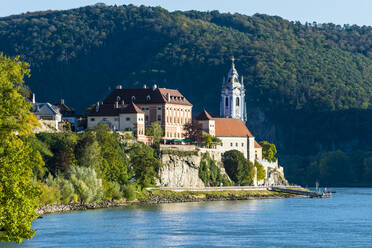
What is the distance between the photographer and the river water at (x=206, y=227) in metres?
64.8

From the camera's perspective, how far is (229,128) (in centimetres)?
14125

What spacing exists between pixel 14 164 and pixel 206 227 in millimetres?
35955

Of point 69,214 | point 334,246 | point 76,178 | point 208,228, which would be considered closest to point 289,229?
point 208,228

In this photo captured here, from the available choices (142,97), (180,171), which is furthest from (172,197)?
(142,97)

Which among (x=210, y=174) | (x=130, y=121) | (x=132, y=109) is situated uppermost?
(x=132, y=109)

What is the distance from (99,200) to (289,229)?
88.5 ft

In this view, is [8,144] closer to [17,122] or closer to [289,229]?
[17,122]

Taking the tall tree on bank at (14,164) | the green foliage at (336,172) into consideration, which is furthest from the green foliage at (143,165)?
the green foliage at (336,172)

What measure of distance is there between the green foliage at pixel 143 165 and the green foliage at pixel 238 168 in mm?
16285

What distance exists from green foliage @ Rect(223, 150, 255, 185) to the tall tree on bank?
89161 mm

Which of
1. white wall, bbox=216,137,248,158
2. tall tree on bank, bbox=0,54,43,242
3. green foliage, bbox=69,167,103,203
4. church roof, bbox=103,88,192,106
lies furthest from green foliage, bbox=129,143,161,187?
tall tree on bank, bbox=0,54,43,242

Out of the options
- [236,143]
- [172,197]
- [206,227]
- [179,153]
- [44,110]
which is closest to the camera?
[206,227]

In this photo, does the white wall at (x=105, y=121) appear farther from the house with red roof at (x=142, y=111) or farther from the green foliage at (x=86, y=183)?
the green foliage at (x=86, y=183)

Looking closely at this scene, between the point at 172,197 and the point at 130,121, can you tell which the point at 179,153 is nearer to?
the point at 130,121
